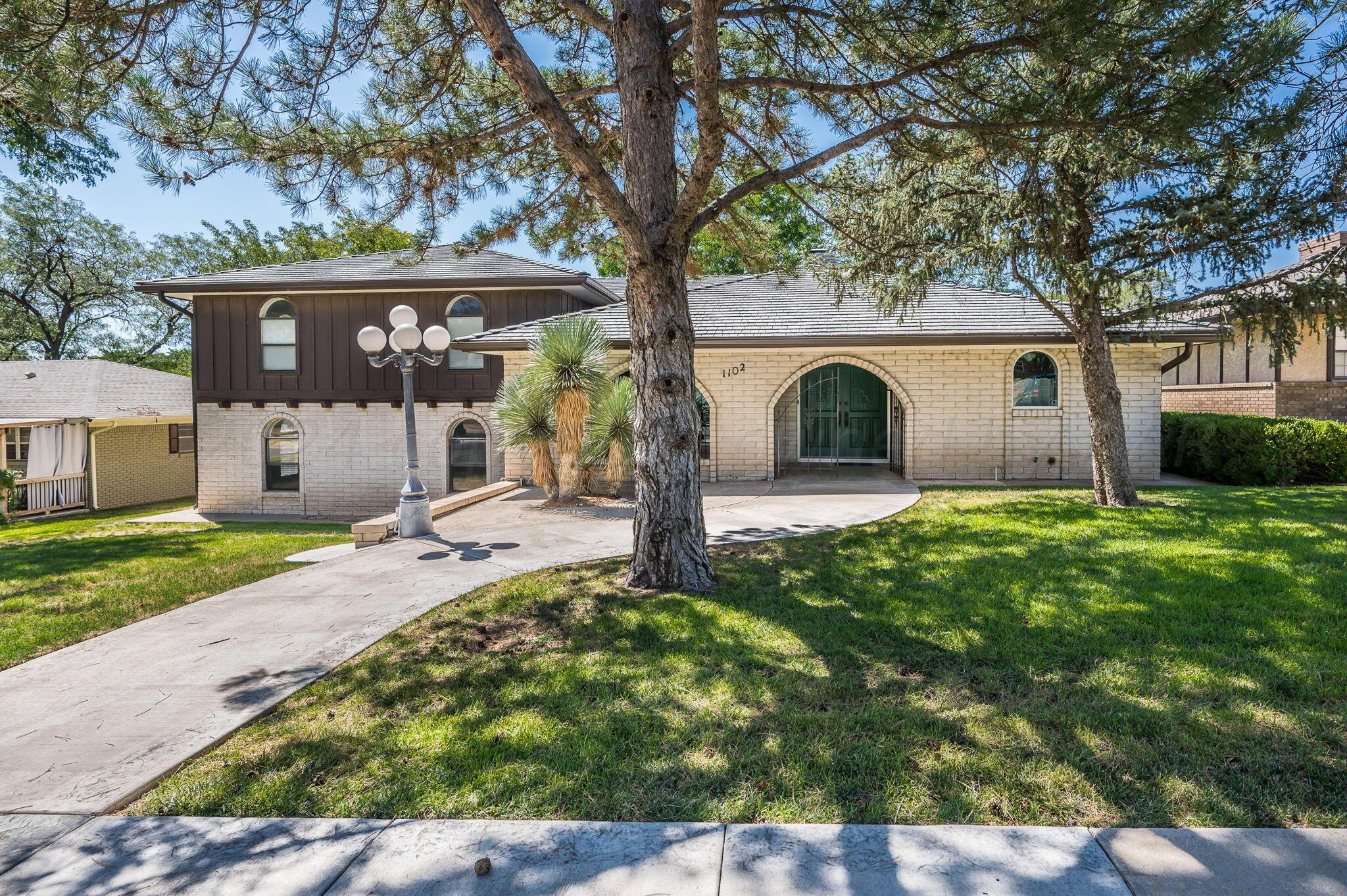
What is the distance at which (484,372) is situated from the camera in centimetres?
1664

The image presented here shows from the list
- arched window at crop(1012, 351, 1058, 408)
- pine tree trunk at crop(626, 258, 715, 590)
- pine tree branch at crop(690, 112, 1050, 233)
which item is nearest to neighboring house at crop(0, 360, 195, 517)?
pine tree trunk at crop(626, 258, 715, 590)

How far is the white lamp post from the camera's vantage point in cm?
887

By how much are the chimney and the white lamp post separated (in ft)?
32.7

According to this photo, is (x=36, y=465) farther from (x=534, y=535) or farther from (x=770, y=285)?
(x=770, y=285)

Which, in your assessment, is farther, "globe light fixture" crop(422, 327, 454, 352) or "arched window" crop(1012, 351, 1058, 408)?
"arched window" crop(1012, 351, 1058, 408)

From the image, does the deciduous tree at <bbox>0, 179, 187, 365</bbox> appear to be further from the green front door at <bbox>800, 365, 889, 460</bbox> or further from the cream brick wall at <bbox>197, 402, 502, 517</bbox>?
the green front door at <bbox>800, 365, 889, 460</bbox>

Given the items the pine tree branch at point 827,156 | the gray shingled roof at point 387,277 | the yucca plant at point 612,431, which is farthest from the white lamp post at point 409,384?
the gray shingled roof at point 387,277

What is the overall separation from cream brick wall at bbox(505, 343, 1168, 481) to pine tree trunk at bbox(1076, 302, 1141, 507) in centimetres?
366

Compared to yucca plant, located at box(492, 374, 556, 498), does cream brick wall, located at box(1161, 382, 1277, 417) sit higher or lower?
higher

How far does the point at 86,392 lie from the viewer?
20.8m

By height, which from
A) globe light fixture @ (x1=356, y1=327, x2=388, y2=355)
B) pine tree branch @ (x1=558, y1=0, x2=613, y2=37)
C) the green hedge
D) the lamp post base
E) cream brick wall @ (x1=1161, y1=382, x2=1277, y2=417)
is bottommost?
the lamp post base

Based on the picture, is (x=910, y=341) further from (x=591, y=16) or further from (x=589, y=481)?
(x=591, y=16)

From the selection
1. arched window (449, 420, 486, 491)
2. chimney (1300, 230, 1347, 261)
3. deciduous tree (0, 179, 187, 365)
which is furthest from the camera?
deciduous tree (0, 179, 187, 365)

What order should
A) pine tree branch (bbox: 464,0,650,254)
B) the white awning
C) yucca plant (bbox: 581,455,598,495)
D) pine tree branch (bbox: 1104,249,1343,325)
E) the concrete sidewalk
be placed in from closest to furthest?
the concrete sidewalk → pine tree branch (bbox: 464,0,650,254) → pine tree branch (bbox: 1104,249,1343,325) → yucca plant (bbox: 581,455,598,495) → the white awning
